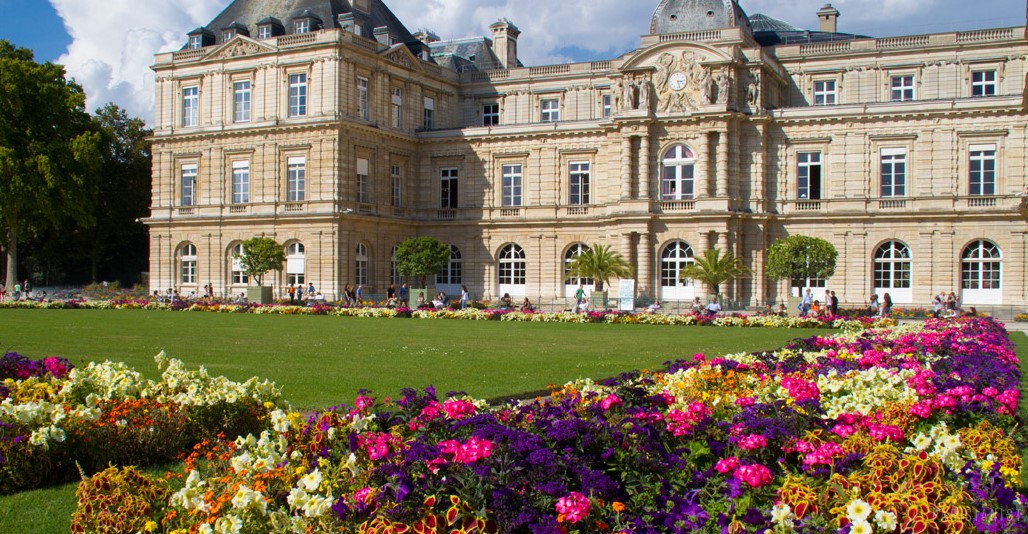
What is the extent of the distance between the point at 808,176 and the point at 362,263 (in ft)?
78.0

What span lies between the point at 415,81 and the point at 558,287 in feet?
47.4

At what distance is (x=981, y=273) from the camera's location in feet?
150

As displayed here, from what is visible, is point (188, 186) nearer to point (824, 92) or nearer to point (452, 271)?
point (452, 271)

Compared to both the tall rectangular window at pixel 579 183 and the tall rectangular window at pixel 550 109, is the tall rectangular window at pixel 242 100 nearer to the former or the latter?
the tall rectangular window at pixel 550 109

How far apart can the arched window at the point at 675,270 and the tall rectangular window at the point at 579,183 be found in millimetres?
5980

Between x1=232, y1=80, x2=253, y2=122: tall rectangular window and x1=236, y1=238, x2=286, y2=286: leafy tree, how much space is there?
8.59 metres

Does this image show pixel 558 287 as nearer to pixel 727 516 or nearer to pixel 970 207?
pixel 970 207

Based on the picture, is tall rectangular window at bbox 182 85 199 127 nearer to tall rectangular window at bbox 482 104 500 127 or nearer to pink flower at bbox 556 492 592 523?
tall rectangular window at bbox 482 104 500 127

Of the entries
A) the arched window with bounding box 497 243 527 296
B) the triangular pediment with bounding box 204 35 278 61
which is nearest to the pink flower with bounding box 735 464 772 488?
the arched window with bounding box 497 243 527 296

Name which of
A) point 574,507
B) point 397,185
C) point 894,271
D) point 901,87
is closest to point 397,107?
point 397,185

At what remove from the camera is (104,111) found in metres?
67.4

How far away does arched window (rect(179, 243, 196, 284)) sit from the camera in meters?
55.1

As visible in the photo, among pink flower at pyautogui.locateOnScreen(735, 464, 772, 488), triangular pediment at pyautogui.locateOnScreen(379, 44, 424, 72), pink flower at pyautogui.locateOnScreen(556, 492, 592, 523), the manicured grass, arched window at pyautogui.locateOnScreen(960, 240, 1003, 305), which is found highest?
triangular pediment at pyautogui.locateOnScreen(379, 44, 424, 72)

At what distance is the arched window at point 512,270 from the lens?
54688 millimetres
